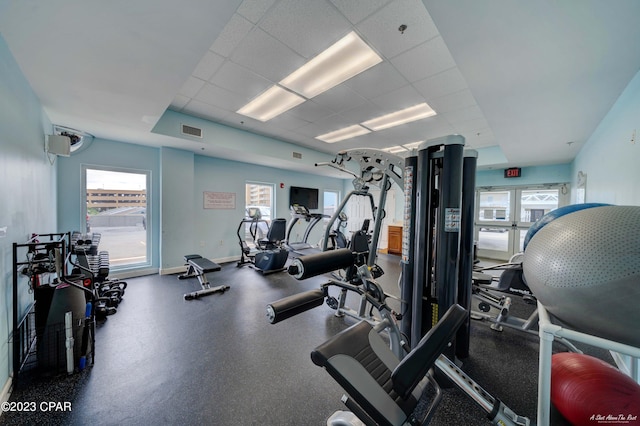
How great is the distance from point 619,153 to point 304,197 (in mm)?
6042

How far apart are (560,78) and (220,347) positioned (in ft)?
12.9

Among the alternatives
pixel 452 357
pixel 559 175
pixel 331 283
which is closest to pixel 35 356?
pixel 331 283

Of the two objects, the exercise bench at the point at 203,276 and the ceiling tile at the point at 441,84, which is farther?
the exercise bench at the point at 203,276

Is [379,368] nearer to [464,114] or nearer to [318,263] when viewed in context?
[318,263]

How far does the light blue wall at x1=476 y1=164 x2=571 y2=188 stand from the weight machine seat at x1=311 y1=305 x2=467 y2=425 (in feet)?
21.8

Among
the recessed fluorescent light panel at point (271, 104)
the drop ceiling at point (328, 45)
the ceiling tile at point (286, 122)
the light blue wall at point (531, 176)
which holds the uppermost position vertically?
the recessed fluorescent light panel at point (271, 104)

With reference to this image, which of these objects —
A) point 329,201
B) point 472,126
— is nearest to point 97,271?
point 472,126

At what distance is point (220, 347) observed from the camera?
2244mm

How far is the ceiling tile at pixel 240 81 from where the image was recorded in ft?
8.71

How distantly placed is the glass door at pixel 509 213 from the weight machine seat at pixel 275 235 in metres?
5.14

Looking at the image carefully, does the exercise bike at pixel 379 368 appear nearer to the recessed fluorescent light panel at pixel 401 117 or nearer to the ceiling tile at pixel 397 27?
the ceiling tile at pixel 397 27

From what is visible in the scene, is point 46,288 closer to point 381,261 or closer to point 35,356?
point 35,356

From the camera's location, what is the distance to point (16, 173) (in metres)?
1.87

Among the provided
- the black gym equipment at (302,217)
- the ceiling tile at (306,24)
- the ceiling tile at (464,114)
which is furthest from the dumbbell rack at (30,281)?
the ceiling tile at (464,114)
